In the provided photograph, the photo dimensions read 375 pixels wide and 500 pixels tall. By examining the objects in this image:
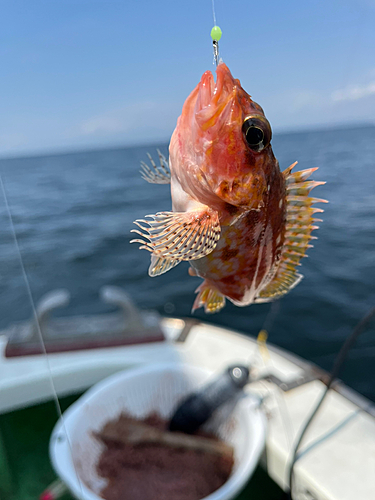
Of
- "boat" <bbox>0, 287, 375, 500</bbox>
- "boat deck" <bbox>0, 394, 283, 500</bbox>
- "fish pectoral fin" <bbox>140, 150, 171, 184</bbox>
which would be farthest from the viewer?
"boat" <bbox>0, 287, 375, 500</bbox>

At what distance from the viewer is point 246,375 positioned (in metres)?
3.16

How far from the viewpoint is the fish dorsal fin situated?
3.45ft

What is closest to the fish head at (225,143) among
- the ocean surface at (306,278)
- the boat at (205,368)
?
the boat at (205,368)

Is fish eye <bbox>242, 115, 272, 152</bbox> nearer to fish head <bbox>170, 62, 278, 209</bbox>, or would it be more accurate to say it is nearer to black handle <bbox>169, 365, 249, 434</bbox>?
fish head <bbox>170, 62, 278, 209</bbox>

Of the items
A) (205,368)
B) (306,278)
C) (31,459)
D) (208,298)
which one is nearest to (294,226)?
(208,298)

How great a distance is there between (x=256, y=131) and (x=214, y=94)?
0.14 metres

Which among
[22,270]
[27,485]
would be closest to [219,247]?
[22,270]

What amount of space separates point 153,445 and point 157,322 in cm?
145

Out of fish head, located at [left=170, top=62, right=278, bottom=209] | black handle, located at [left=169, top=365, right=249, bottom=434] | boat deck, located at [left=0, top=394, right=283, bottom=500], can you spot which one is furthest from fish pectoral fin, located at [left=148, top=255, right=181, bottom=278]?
black handle, located at [left=169, top=365, right=249, bottom=434]

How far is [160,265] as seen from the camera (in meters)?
0.92

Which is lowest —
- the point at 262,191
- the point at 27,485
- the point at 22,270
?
the point at 27,485

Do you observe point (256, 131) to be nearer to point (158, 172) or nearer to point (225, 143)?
point (225, 143)

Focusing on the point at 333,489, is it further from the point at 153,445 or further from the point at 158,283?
the point at 158,283

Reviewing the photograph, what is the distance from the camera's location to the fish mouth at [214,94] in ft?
2.95
